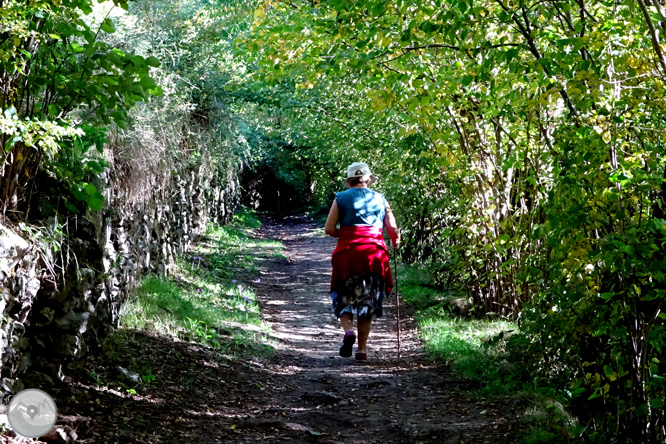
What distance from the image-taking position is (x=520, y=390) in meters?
4.80

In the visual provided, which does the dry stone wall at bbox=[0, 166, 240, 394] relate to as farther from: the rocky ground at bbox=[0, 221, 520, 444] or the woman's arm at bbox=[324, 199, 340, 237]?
the woman's arm at bbox=[324, 199, 340, 237]

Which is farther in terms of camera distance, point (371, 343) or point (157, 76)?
point (157, 76)

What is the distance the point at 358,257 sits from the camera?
20.6 ft

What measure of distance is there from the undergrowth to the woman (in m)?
1.01

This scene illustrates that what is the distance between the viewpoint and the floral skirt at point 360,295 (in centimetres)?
630

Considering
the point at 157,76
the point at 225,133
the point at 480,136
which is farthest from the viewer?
the point at 225,133

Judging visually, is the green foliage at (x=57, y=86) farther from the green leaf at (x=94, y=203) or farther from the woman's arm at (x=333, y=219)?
the woman's arm at (x=333, y=219)

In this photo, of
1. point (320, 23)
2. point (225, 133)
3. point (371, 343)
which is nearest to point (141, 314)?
point (371, 343)

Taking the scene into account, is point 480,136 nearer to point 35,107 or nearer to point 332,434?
point 332,434

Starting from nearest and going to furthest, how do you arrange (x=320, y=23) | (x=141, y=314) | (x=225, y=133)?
(x=320, y=23), (x=141, y=314), (x=225, y=133)

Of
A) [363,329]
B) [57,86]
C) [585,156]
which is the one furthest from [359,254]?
[585,156]

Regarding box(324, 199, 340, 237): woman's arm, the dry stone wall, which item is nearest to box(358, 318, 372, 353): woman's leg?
box(324, 199, 340, 237): woman's arm

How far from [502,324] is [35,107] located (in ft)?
18.5

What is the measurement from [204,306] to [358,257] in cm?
291
